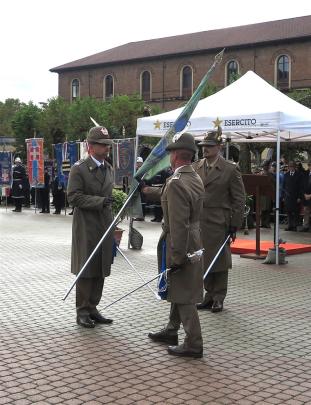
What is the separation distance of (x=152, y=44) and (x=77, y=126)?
818 inches

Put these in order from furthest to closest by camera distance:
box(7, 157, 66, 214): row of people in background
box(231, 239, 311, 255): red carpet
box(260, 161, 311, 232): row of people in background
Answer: box(7, 157, 66, 214): row of people in background
box(260, 161, 311, 232): row of people in background
box(231, 239, 311, 255): red carpet

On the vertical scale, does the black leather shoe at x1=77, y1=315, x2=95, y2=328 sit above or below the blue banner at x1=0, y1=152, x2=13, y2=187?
below

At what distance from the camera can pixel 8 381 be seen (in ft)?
15.9

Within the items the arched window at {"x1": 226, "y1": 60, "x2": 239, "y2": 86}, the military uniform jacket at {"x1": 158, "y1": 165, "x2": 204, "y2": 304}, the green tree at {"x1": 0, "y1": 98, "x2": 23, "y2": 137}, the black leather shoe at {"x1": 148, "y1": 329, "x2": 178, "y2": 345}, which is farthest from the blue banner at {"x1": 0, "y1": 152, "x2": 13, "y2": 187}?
the green tree at {"x1": 0, "y1": 98, "x2": 23, "y2": 137}

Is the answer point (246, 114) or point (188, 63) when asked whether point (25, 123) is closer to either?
point (188, 63)

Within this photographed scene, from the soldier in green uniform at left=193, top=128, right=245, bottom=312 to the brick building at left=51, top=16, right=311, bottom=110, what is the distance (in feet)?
164

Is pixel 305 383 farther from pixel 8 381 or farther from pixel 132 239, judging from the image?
pixel 132 239

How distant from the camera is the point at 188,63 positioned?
6216 centimetres

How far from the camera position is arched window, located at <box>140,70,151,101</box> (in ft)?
217

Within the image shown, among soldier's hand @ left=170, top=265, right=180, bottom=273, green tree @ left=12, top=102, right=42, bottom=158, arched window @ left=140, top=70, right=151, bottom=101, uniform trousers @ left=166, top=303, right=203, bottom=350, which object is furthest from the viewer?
arched window @ left=140, top=70, right=151, bottom=101

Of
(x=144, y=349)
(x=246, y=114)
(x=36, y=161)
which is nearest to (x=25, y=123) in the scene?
(x=36, y=161)

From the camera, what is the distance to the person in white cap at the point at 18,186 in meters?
23.7

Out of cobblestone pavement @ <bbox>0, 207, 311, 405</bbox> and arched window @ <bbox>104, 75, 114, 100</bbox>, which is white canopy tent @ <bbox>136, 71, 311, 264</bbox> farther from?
arched window @ <bbox>104, 75, 114, 100</bbox>

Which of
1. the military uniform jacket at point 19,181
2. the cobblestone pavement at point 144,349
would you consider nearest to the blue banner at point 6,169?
the military uniform jacket at point 19,181
